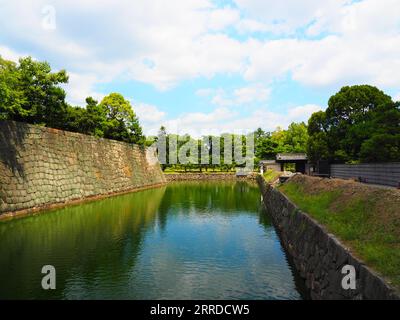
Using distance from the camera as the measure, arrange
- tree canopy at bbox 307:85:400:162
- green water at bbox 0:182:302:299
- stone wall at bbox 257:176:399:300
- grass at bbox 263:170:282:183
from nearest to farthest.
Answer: stone wall at bbox 257:176:399:300 → green water at bbox 0:182:302:299 → tree canopy at bbox 307:85:400:162 → grass at bbox 263:170:282:183

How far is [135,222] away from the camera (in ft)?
61.1

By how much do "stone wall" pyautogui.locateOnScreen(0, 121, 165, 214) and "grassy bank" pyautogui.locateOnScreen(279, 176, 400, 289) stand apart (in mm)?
15680

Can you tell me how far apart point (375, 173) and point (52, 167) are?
65.7 ft

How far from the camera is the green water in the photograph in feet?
28.3

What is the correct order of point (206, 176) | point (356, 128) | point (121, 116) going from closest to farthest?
point (356, 128) < point (121, 116) < point (206, 176)

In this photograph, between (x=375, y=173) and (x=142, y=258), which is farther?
(x=375, y=173)

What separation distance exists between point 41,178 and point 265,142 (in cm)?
5135

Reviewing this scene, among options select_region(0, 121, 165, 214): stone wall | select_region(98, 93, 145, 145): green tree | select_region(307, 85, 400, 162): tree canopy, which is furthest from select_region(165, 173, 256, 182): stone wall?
select_region(307, 85, 400, 162): tree canopy

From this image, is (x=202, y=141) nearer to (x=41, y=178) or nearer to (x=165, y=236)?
(x=41, y=178)

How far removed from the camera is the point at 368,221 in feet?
28.1

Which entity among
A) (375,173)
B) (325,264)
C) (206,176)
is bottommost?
(206,176)

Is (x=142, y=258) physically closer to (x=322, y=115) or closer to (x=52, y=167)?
(x=52, y=167)

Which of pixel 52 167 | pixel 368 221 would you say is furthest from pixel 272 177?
pixel 368 221

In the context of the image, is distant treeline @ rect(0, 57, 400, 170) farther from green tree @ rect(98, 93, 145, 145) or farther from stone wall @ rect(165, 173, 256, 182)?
stone wall @ rect(165, 173, 256, 182)
